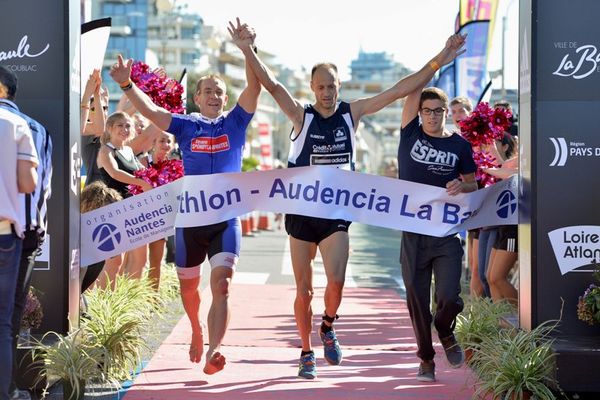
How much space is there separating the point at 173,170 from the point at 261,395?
3628mm

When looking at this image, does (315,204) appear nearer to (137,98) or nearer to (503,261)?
(137,98)

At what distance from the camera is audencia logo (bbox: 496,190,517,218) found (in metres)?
9.39

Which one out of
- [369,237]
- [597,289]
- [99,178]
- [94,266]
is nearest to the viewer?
[597,289]

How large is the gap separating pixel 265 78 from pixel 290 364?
8.41 feet

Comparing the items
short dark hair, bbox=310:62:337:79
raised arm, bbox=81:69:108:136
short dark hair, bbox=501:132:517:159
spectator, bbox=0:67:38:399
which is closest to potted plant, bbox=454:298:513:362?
short dark hair, bbox=501:132:517:159

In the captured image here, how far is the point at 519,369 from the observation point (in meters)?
7.68

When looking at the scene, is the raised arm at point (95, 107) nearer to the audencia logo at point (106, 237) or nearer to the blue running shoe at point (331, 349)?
the audencia logo at point (106, 237)

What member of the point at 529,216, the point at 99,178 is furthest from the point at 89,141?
the point at 529,216

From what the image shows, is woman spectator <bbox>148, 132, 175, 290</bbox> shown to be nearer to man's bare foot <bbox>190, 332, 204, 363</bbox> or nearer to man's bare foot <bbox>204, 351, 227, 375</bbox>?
man's bare foot <bbox>190, 332, 204, 363</bbox>

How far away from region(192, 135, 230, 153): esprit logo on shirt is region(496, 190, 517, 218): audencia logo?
2.17 metres

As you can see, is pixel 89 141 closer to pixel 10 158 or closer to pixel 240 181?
pixel 240 181

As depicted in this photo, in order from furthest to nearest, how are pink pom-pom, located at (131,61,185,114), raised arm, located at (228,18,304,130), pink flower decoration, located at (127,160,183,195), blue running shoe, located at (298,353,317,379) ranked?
pink pom-pom, located at (131,61,185,114), pink flower decoration, located at (127,160,183,195), blue running shoe, located at (298,353,317,379), raised arm, located at (228,18,304,130)

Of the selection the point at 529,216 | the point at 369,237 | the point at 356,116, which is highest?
the point at 356,116

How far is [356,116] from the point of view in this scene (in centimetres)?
900
